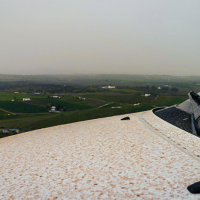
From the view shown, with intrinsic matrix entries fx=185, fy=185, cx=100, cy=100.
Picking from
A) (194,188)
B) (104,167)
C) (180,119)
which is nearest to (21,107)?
(180,119)

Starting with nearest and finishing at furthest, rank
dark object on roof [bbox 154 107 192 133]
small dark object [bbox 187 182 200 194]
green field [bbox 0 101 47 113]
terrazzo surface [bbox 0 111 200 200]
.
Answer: small dark object [bbox 187 182 200 194] < terrazzo surface [bbox 0 111 200 200] < dark object on roof [bbox 154 107 192 133] < green field [bbox 0 101 47 113]

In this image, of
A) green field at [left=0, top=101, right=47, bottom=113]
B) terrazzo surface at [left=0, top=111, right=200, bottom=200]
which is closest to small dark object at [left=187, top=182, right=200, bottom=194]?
terrazzo surface at [left=0, top=111, right=200, bottom=200]

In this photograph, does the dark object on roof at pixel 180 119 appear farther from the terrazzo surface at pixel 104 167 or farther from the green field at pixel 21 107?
the green field at pixel 21 107

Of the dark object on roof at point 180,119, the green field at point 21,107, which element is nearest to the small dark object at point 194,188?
the dark object on roof at point 180,119

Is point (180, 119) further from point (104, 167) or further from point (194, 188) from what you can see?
point (194, 188)

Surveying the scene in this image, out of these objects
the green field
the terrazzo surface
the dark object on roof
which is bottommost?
the green field

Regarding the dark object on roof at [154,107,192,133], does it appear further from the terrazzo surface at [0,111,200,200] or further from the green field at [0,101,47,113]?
the green field at [0,101,47,113]

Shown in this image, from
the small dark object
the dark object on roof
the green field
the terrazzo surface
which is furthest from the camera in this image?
the green field

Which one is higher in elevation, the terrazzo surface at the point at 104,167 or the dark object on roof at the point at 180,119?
the dark object on roof at the point at 180,119

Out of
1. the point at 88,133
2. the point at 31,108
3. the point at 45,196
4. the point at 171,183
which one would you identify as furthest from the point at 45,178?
the point at 31,108
